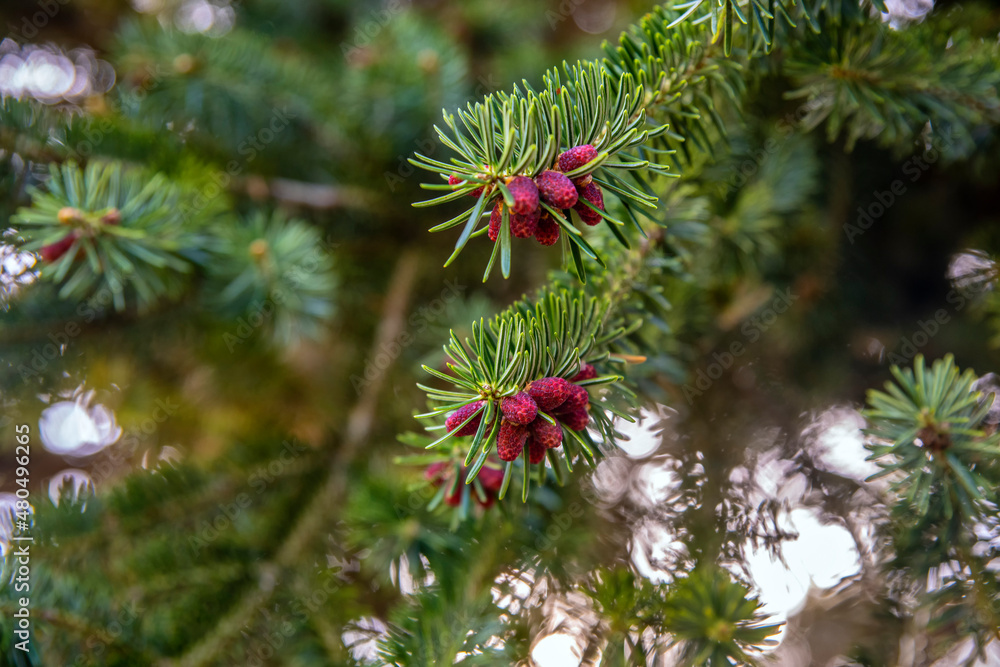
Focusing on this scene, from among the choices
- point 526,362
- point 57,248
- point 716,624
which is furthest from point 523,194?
point 57,248

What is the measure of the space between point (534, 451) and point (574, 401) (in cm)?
5

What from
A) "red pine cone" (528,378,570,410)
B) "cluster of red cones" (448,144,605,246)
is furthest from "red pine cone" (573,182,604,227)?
"red pine cone" (528,378,570,410)

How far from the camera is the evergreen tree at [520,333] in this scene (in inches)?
19.9

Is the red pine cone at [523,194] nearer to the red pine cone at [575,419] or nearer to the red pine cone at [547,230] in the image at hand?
the red pine cone at [547,230]

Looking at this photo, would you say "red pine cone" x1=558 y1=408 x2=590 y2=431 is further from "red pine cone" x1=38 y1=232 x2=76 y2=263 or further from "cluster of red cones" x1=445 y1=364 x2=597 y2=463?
"red pine cone" x1=38 y1=232 x2=76 y2=263

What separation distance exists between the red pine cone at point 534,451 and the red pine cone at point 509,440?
23 mm

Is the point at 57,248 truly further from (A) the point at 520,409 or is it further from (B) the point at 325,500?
(A) the point at 520,409

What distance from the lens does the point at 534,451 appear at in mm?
440

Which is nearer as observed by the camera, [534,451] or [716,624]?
[534,451]

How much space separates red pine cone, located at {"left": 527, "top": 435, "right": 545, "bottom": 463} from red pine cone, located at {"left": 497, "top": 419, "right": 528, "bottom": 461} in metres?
0.02

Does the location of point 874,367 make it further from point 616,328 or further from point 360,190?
point 360,190

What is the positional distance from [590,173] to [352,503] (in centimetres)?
54

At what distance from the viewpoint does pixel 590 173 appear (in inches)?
15.7

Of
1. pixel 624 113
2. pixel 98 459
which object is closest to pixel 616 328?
pixel 624 113
